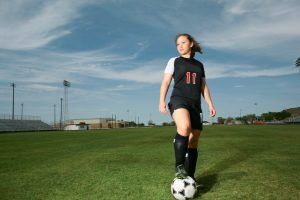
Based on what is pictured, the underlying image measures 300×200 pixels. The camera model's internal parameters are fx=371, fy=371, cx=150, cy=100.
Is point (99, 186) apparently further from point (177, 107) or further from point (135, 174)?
point (177, 107)

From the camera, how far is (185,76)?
566 cm

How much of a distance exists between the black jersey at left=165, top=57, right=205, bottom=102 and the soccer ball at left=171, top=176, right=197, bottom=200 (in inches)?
50.7

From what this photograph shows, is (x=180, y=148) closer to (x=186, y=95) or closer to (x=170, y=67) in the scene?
(x=186, y=95)

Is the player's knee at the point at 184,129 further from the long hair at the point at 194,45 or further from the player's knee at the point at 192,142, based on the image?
the long hair at the point at 194,45

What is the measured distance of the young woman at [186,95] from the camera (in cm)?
525

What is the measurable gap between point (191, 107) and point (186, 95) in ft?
0.68

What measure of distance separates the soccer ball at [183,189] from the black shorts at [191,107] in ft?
3.01

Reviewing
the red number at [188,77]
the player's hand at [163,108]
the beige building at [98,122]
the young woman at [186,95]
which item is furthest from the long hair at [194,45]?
the beige building at [98,122]

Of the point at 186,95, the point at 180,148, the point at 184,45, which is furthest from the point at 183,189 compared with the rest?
the point at 184,45

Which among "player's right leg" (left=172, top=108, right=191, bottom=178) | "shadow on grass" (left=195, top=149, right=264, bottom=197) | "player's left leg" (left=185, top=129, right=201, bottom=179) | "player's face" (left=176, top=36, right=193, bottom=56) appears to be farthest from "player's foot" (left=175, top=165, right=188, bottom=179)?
"player's face" (left=176, top=36, right=193, bottom=56)

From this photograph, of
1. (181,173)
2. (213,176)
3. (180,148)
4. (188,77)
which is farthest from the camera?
(213,176)

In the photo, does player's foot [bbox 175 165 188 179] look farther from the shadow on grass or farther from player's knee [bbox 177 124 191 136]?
player's knee [bbox 177 124 191 136]

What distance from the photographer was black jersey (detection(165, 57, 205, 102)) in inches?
220

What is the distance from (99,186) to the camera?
5.78 m
